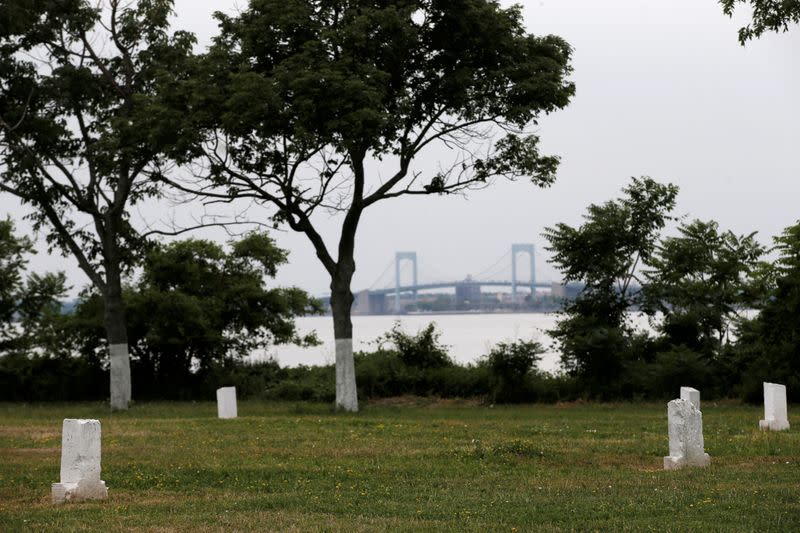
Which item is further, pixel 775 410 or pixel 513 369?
pixel 513 369

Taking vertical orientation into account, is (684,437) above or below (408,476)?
above

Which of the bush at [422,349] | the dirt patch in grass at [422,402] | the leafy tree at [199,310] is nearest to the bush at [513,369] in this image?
the dirt patch in grass at [422,402]

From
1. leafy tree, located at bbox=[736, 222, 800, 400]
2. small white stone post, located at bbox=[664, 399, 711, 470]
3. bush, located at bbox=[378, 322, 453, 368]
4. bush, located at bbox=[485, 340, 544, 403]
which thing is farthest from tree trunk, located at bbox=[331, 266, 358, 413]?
small white stone post, located at bbox=[664, 399, 711, 470]

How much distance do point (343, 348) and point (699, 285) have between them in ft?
37.1

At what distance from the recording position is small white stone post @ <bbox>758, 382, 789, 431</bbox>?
65.6 feet

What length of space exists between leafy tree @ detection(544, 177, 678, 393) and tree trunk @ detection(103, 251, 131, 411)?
12.3 metres

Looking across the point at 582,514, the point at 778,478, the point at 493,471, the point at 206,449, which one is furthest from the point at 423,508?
the point at 206,449

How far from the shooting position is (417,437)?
1989 cm

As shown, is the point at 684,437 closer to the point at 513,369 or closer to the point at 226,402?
the point at 226,402

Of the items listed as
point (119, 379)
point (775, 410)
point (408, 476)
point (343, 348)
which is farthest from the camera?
point (119, 379)

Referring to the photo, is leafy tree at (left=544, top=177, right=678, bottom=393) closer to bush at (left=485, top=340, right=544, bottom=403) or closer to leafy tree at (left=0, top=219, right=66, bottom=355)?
bush at (left=485, top=340, right=544, bottom=403)

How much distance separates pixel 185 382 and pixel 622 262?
1463 cm

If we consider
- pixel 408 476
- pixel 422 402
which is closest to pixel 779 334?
pixel 422 402

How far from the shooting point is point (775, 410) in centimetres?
2006
